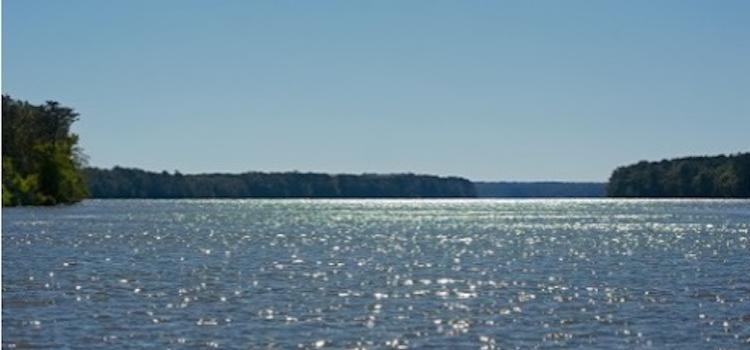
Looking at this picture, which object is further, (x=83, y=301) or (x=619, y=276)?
(x=619, y=276)

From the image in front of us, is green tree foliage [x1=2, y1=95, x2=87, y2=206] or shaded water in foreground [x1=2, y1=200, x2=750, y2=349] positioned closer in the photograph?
shaded water in foreground [x1=2, y1=200, x2=750, y2=349]

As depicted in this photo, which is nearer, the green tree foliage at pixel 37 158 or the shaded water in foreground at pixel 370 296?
the shaded water in foreground at pixel 370 296

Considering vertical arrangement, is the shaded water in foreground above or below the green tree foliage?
below

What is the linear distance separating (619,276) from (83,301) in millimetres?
24600

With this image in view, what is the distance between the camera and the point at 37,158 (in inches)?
6585

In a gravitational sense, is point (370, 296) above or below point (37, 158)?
below

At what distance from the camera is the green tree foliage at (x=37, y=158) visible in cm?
16538

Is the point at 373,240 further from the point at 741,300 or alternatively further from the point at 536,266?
the point at 741,300

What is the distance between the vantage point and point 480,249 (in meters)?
86.2

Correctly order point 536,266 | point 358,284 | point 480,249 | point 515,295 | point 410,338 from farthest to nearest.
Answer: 1. point 480,249
2. point 536,266
3. point 358,284
4. point 515,295
5. point 410,338

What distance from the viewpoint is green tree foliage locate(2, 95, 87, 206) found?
165375 millimetres

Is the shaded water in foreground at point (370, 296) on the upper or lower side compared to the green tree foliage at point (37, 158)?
lower

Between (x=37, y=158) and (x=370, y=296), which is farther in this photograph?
(x=37, y=158)

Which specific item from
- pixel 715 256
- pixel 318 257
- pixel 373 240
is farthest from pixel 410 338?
pixel 373 240
